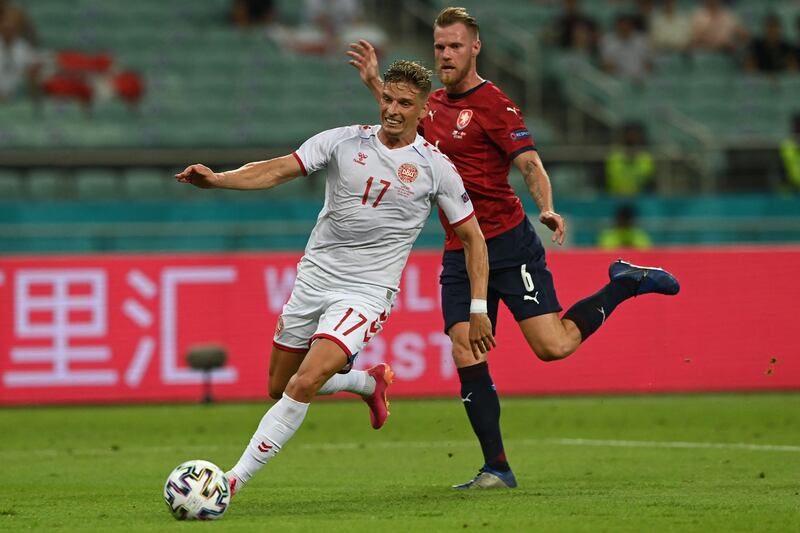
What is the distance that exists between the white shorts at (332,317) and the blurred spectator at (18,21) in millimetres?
13352

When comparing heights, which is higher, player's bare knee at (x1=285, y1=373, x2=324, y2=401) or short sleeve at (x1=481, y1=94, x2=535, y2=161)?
short sleeve at (x1=481, y1=94, x2=535, y2=161)

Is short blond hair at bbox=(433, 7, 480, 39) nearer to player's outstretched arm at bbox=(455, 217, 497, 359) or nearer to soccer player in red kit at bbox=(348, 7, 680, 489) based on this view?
soccer player in red kit at bbox=(348, 7, 680, 489)

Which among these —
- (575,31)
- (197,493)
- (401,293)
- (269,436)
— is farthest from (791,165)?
(197,493)

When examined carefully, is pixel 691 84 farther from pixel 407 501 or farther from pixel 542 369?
pixel 407 501

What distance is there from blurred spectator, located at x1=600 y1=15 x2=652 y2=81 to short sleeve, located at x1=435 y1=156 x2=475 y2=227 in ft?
49.0

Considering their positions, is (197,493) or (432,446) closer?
(197,493)

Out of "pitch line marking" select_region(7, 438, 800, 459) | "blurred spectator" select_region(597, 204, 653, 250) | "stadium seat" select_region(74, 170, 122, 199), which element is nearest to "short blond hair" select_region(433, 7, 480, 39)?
"pitch line marking" select_region(7, 438, 800, 459)

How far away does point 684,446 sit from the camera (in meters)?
11.1

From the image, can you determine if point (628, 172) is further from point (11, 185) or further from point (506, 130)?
point (506, 130)

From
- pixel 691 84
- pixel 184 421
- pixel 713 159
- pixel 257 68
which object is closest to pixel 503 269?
pixel 184 421

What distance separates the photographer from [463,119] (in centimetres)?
870

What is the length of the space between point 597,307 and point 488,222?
944 mm

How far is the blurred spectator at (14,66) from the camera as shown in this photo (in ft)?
64.9

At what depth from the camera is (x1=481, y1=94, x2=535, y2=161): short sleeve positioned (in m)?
8.63
